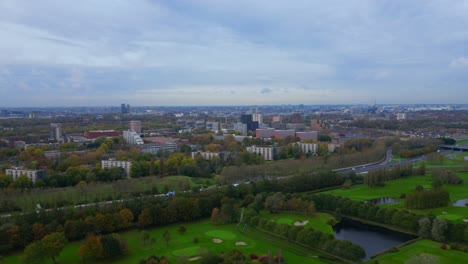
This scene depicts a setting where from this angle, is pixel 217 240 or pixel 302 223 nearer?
pixel 217 240

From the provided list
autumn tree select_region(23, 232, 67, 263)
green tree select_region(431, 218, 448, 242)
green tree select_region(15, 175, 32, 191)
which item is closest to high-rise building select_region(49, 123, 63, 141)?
green tree select_region(15, 175, 32, 191)

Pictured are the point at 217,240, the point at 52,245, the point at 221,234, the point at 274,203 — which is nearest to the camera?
the point at 52,245

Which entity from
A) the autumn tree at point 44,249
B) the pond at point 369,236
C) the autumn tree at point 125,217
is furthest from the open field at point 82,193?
the pond at point 369,236

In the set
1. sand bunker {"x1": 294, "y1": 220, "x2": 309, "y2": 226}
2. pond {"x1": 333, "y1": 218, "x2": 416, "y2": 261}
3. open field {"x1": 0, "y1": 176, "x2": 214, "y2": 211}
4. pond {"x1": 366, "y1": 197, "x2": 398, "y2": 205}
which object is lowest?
pond {"x1": 333, "y1": 218, "x2": 416, "y2": 261}

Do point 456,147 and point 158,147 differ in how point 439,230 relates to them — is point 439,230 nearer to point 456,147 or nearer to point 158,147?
point 158,147

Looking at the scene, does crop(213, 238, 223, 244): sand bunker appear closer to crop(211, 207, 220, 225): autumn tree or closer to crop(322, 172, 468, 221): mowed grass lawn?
crop(211, 207, 220, 225): autumn tree

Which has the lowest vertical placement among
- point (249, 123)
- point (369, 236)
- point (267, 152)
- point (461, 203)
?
point (369, 236)

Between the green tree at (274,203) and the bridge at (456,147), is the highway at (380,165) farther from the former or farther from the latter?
the green tree at (274,203)

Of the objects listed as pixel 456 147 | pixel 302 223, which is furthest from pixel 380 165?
pixel 302 223
